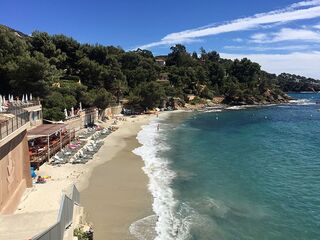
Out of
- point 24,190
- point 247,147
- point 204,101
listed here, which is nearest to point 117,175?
point 24,190

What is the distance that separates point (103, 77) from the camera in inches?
3403

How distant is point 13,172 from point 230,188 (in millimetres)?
16212

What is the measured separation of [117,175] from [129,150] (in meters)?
12.6

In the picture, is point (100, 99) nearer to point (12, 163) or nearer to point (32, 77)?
point (32, 77)

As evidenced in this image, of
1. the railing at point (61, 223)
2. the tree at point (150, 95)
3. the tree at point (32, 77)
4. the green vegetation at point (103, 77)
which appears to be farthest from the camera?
the tree at point (150, 95)

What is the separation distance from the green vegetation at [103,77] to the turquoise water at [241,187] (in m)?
17.9

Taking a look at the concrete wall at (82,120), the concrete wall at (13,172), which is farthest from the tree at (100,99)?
the concrete wall at (13,172)

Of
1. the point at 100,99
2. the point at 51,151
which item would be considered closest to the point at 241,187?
the point at 51,151

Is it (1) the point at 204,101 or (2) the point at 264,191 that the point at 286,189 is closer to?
(2) the point at 264,191

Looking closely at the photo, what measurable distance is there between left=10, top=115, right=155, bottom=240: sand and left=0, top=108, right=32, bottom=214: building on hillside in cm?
70

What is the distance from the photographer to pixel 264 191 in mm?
29750

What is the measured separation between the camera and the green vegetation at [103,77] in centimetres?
5394

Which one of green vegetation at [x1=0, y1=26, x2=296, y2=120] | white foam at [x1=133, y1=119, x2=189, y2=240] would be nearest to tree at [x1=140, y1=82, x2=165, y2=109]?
green vegetation at [x1=0, y1=26, x2=296, y2=120]

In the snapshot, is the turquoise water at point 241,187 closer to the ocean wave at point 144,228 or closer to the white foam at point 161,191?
the white foam at point 161,191
